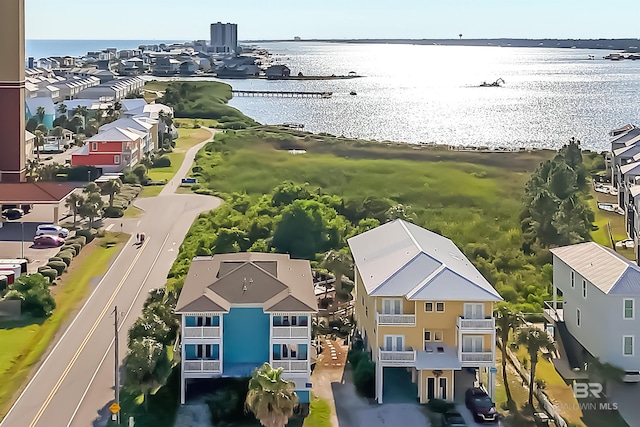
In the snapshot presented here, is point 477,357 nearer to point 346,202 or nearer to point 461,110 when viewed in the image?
point 346,202

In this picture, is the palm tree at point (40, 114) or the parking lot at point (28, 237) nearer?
the parking lot at point (28, 237)

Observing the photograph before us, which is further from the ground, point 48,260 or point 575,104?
point 575,104

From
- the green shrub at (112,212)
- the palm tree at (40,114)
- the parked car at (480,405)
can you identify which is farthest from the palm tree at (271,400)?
the palm tree at (40,114)

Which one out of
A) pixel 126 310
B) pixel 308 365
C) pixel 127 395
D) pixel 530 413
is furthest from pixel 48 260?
pixel 530 413

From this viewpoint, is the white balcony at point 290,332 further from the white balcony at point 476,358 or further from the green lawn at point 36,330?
the green lawn at point 36,330

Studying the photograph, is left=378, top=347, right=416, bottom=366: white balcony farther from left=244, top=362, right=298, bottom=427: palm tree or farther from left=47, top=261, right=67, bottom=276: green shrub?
left=47, top=261, right=67, bottom=276: green shrub

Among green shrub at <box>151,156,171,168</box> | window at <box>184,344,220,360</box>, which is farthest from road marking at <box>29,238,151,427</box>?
green shrub at <box>151,156,171,168</box>

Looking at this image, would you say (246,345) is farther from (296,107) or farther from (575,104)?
(575,104)
